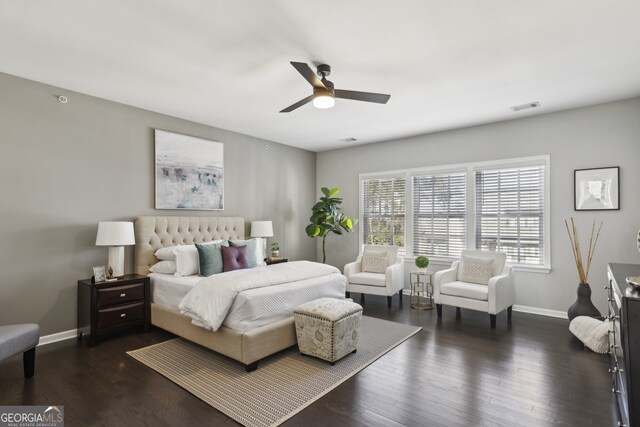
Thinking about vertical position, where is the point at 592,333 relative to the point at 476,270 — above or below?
below

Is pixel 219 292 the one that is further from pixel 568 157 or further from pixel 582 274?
pixel 568 157

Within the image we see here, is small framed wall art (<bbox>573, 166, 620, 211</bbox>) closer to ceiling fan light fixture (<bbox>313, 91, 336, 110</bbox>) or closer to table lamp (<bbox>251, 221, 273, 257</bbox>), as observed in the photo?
ceiling fan light fixture (<bbox>313, 91, 336, 110</bbox>)

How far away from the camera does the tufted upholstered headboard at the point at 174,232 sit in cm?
432

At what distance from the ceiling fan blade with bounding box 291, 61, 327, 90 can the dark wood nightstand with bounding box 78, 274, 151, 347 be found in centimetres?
299

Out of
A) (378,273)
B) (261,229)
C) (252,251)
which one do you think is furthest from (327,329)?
(261,229)

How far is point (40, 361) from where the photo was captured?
3.18m

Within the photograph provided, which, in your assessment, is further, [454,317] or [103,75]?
[454,317]

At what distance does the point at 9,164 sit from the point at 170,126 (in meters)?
1.88

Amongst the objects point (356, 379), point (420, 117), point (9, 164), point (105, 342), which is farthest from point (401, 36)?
point (105, 342)

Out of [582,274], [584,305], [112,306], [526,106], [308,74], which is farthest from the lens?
[526,106]

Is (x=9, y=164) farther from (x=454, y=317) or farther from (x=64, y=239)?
(x=454, y=317)

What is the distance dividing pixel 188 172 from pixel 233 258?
5.23ft

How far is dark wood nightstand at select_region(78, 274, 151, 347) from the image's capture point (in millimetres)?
3561

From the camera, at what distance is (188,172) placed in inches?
196
